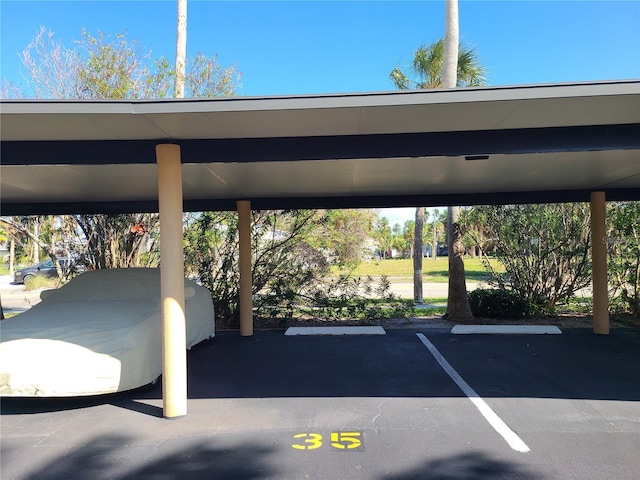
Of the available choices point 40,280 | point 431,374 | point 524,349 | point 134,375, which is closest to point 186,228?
point 134,375

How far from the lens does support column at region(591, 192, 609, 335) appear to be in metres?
7.95

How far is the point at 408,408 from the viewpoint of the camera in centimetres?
439

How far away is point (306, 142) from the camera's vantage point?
13.5ft

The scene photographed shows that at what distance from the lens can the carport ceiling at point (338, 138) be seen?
10.5 feet

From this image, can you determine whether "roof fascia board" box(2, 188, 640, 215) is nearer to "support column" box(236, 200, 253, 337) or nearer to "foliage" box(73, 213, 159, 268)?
"support column" box(236, 200, 253, 337)

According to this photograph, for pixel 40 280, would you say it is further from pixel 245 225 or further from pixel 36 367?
pixel 36 367

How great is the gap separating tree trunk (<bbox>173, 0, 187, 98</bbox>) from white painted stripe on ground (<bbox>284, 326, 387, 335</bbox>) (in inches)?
269

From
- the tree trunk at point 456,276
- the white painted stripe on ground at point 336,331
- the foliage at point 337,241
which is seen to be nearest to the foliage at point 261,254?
the foliage at point 337,241

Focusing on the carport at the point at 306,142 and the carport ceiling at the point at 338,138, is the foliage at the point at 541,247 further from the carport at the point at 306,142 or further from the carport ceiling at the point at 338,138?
the carport at the point at 306,142

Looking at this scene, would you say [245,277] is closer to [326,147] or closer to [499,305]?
[326,147]

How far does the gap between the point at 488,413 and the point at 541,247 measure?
25.6 ft

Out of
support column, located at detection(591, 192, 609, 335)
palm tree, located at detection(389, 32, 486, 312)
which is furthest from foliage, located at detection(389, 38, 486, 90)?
support column, located at detection(591, 192, 609, 335)

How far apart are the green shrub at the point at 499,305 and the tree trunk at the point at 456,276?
1.12ft

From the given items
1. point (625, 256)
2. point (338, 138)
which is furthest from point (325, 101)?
point (625, 256)
